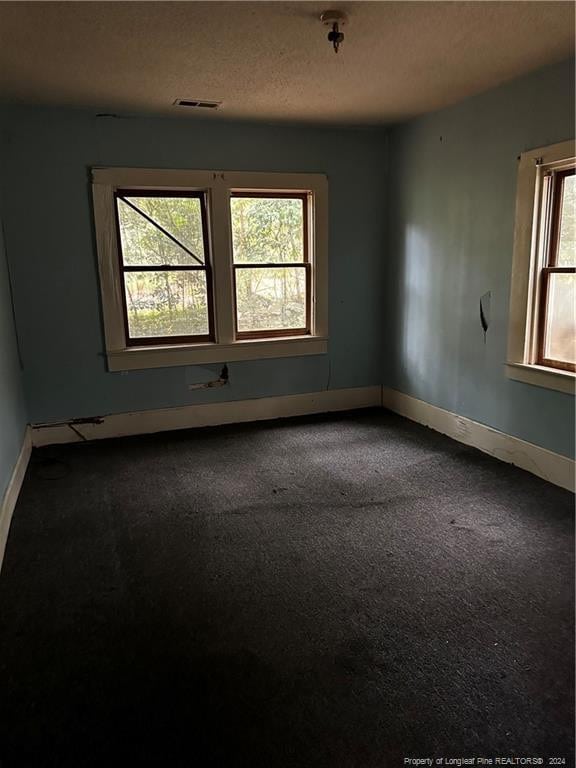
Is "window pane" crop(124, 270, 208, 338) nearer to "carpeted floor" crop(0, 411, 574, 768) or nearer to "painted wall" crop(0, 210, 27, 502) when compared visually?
"painted wall" crop(0, 210, 27, 502)

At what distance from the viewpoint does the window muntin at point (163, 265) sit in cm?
420

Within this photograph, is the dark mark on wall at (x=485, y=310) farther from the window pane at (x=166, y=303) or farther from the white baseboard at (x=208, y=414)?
the window pane at (x=166, y=303)

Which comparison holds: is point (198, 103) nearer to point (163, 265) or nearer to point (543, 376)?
point (163, 265)

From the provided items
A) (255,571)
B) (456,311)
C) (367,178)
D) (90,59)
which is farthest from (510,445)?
(90,59)

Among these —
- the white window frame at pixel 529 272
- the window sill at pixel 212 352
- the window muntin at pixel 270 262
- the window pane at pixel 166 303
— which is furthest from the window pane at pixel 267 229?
the white window frame at pixel 529 272

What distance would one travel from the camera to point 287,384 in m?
4.86

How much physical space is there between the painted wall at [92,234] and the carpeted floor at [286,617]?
0.89 metres

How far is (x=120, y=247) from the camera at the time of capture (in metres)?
4.18

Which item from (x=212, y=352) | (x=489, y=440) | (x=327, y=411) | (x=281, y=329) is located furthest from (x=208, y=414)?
(x=489, y=440)

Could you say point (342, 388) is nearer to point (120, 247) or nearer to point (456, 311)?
point (456, 311)

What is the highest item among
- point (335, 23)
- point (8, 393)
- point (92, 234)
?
point (335, 23)

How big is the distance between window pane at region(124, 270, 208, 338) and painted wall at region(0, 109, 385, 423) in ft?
0.95

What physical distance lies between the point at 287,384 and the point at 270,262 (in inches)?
43.1

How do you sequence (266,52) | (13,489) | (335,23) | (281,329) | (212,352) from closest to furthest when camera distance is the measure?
(335,23) → (266,52) → (13,489) → (212,352) → (281,329)
